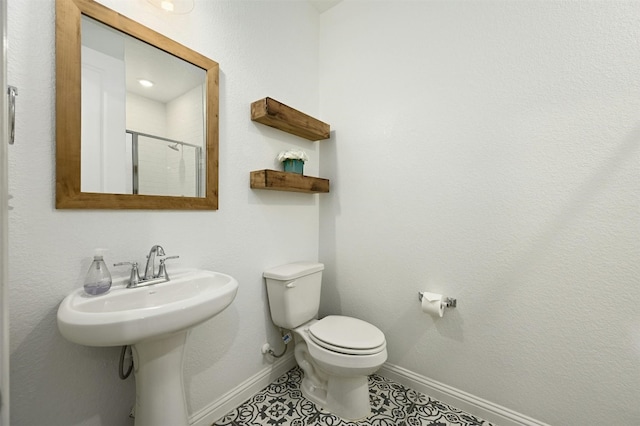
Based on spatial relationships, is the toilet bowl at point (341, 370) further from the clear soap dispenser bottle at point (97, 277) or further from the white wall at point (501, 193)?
the clear soap dispenser bottle at point (97, 277)

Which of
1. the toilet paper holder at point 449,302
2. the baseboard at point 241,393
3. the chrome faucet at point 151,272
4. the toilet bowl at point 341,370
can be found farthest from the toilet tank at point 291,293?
the toilet paper holder at point 449,302

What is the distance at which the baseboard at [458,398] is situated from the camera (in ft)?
4.27

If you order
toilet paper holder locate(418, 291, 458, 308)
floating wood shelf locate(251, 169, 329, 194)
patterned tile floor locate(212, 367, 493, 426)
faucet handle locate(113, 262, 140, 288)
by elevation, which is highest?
floating wood shelf locate(251, 169, 329, 194)

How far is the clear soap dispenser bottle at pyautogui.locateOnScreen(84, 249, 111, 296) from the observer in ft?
3.01

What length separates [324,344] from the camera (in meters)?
1.35

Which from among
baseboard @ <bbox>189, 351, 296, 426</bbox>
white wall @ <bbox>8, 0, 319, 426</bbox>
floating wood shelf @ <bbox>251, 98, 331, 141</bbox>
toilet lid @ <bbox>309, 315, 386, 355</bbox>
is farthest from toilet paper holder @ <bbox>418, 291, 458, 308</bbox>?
floating wood shelf @ <bbox>251, 98, 331, 141</bbox>

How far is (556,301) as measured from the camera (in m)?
1.21

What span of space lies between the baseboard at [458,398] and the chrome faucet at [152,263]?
149cm

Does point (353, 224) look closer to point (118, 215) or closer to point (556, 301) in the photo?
point (556, 301)

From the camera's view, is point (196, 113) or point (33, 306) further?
point (196, 113)

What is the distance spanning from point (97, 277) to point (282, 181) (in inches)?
36.1

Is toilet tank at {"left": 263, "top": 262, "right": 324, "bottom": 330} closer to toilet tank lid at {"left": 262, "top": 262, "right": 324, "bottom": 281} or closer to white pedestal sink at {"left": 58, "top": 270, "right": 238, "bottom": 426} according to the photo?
toilet tank lid at {"left": 262, "top": 262, "right": 324, "bottom": 281}

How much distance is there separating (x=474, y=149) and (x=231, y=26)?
1.46m

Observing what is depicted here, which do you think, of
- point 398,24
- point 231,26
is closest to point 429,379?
point 398,24
